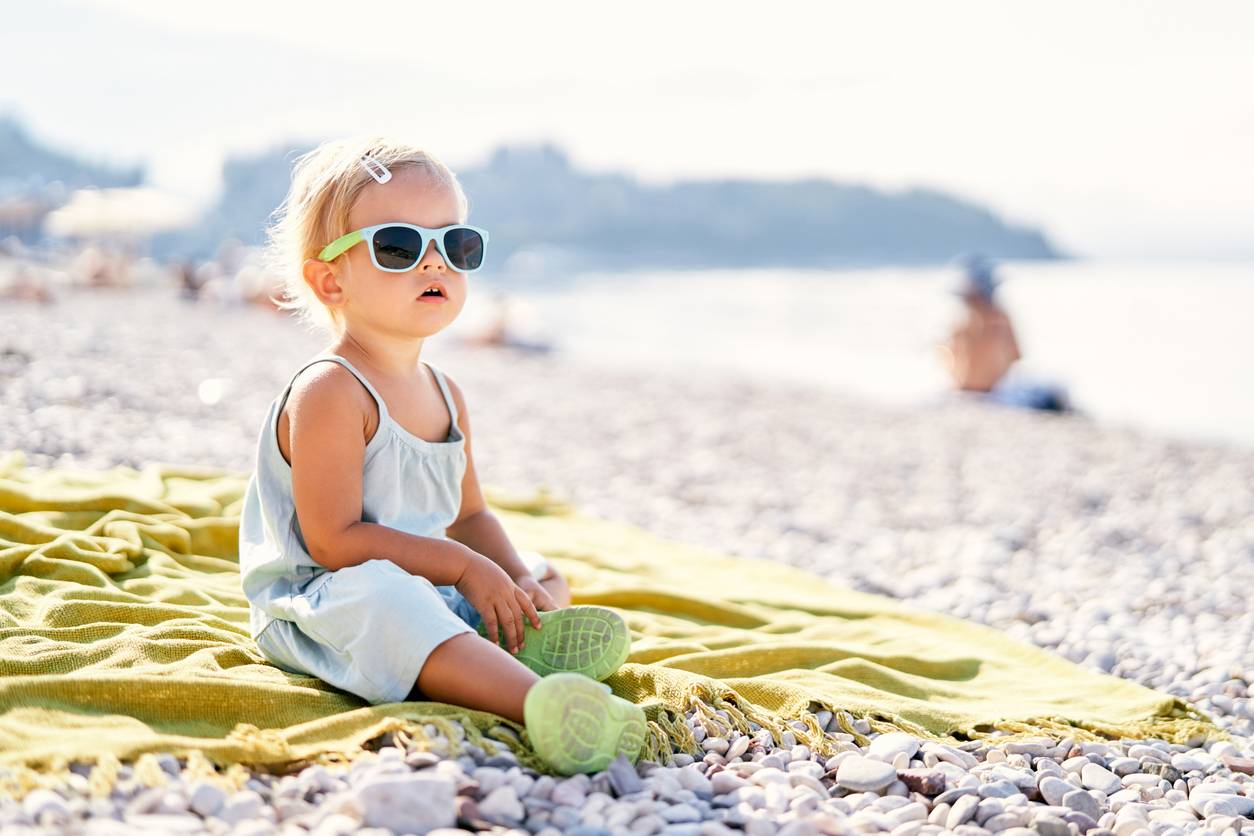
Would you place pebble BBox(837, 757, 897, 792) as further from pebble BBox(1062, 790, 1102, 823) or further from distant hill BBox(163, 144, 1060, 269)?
distant hill BBox(163, 144, 1060, 269)

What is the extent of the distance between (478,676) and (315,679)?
1.49ft

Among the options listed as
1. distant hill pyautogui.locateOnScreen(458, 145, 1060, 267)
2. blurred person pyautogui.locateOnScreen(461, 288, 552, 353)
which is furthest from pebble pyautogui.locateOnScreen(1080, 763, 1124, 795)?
distant hill pyautogui.locateOnScreen(458, 145, 1060, 267)

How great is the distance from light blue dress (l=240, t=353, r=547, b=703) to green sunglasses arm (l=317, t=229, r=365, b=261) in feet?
0.78

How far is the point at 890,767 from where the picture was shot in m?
2.40

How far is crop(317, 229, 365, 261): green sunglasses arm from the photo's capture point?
2.54 m

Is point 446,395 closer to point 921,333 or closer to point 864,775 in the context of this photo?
point 864,775

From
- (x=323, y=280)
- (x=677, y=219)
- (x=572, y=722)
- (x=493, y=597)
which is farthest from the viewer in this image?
(x=677, y=219)

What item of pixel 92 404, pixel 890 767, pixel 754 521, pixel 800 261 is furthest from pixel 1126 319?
pixel 800 261

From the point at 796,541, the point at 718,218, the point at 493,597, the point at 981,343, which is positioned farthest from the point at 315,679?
the point at 718,218

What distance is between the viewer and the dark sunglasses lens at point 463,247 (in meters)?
2.60

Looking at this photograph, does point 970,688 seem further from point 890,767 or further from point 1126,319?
point 1126,319

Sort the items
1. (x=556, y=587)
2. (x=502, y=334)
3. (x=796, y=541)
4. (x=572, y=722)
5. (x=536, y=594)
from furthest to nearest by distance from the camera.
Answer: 1. (x=502, y=334)
2. (x=796, y=541)
3. (x=556, y=587)
4. (x=536, y=594)
5. (x=572, y=722)

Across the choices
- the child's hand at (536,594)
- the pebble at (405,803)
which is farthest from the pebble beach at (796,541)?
the child's hand at (536,594)

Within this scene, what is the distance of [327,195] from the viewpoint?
8.63ft
